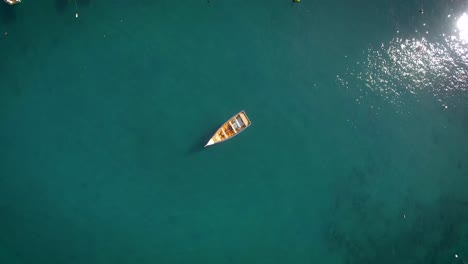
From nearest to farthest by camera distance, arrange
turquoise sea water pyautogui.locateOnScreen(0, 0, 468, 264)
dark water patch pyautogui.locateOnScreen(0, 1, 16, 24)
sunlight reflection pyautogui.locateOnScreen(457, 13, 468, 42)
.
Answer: turquoise sea water pyautogui.locateOnScreen(0, 0, 468, 264), dark water patch pyautogui.locateOnScreen(0, 1, 16, 24), sunlight reflection pyautogui.locateOnScreen(457, 13, 468, 42)

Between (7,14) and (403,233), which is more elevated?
(7,14)

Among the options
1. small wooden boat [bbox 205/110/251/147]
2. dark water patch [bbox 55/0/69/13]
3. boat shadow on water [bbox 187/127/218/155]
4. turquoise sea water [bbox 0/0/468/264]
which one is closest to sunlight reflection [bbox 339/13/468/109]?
turquoise sea water [bbox 0/0/468/264]

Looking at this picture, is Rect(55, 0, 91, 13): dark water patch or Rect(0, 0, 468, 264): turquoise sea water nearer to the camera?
Rect(0, 0, 468, 264): turquoise sea water

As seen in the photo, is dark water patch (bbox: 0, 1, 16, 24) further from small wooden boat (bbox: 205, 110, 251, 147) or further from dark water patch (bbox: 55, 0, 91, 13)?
small wooden boat (bbox: 205, 110, 251, 147)

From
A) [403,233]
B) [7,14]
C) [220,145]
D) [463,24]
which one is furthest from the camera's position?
[463,24]

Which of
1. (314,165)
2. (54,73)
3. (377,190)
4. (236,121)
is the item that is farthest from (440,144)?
(54,73)

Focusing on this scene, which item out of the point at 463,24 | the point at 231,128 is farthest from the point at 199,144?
the point at 463,24

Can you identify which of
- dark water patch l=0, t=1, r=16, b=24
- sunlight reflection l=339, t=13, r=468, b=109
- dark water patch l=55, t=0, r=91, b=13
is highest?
dark water patch l=0, t=1, r=16, b=24

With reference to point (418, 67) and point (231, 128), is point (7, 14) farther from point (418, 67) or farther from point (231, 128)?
point (418, 67)
